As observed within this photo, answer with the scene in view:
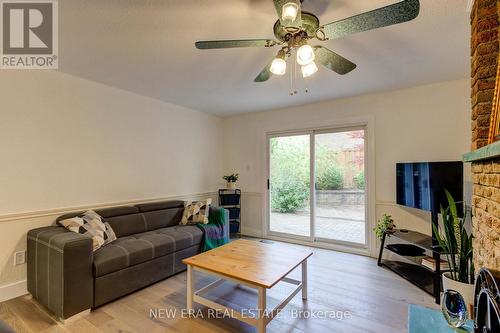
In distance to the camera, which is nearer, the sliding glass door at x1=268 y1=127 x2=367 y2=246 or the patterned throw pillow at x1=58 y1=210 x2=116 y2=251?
the patterned throw pillow at x1=58 y1=210 x2=116 y2=251

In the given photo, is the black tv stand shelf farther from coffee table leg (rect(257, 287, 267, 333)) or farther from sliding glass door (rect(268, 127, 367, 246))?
coffee table leg (rect(257, 287, 267, 333))

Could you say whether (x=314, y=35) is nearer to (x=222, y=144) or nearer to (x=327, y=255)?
(x=327, y=255)

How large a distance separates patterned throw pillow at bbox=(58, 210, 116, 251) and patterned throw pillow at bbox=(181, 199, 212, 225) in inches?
40.9

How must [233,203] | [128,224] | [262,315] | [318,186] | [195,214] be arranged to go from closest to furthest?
1. [262,315]
2. [128,224]
3. [195,214]
4. [318,186]
5. [233,203]

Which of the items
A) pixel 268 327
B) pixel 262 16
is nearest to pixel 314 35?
pixel 262 16

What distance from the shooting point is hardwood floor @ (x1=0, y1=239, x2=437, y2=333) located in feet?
6.27

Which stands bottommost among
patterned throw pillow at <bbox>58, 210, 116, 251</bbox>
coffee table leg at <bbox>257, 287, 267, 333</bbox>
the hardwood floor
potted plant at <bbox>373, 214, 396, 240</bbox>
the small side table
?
the hardwood floor

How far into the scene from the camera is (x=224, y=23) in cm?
181

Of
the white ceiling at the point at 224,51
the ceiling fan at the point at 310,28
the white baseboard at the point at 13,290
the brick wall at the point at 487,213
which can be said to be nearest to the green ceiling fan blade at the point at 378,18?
the ceiling fan at the point at 310,28

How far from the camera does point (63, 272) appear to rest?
193 centimetres

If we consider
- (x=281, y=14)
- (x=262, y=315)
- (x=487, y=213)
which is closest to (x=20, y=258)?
(x=262, y=315)

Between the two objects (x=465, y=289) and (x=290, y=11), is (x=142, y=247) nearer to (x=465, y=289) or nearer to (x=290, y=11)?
(x=290, y=11)

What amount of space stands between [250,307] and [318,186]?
7.63ft

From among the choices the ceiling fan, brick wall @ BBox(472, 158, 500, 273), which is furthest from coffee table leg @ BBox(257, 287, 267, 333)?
the ceiling fan
